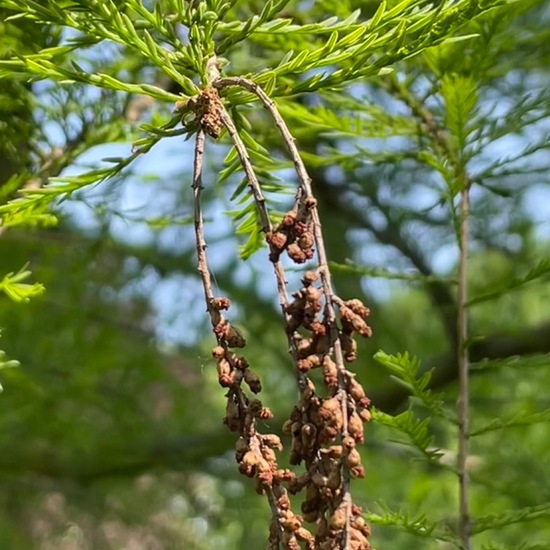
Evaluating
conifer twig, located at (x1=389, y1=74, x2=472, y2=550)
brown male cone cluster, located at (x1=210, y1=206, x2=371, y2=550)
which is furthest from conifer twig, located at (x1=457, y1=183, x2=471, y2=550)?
brown male cone cluster, located at (x1=210, y1=206, x2=371, y2=550)

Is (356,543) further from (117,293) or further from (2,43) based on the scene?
(117,293)

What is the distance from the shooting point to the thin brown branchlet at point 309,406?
30 centimetres

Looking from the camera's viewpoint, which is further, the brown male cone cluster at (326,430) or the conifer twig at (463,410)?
the conifer twig at (463,410)

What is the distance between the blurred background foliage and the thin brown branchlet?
130 mm

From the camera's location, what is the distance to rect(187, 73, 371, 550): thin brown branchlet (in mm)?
298

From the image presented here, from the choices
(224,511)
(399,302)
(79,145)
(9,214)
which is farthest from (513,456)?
(399,302)

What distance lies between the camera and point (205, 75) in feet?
1.27

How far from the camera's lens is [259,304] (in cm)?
179

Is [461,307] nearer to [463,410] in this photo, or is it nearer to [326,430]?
[463,410]

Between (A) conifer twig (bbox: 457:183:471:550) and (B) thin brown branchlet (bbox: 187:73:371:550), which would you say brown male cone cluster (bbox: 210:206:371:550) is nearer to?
(B) thin brown branchlet (bbox: 187:73:371:550)

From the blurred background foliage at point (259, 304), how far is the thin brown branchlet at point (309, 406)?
13 centimetres

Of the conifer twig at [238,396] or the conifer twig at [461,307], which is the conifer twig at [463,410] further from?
the conifer twig at [238,396]

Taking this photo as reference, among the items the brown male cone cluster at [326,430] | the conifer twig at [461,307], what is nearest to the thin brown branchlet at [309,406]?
the brown male cone cluster at [326,430]

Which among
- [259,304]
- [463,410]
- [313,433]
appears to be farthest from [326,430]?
[259,304]
